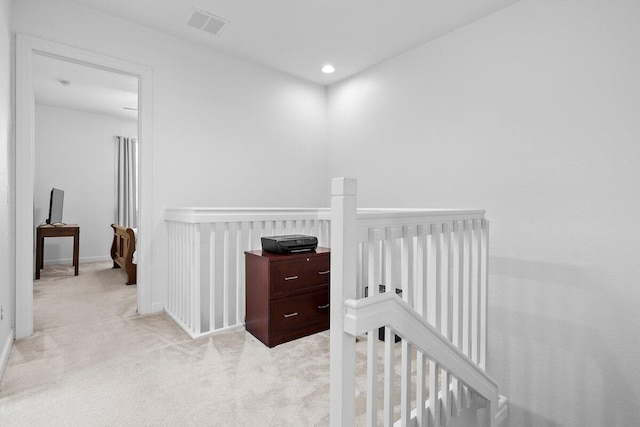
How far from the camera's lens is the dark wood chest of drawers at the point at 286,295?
7.22 feet

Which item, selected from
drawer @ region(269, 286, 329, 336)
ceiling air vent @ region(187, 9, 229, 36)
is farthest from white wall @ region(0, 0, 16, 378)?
drawer @ region(269, 286, 329, 336)

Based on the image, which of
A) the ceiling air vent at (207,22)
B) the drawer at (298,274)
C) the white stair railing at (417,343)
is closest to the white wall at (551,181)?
the white stair railing at (417,343)

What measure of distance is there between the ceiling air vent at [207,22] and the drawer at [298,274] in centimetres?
200

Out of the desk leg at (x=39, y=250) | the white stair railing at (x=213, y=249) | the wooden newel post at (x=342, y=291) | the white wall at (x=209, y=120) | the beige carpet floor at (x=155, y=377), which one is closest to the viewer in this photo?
the wooden newel post at (x=342, y=291)

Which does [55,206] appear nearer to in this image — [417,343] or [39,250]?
[39,250]

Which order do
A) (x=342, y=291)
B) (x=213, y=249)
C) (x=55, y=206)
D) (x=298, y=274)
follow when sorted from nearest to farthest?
(x=342, y=291)
(x=298, y=274)
(x=213, y=249)
(x=55, y=206)

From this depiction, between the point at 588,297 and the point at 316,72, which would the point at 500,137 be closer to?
the point at 588,297

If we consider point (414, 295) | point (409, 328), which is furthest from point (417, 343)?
point (414, 295)

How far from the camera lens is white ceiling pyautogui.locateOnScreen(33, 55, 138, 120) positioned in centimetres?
376

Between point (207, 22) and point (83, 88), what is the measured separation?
2.93m

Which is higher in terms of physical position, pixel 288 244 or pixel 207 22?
pixel 207 22

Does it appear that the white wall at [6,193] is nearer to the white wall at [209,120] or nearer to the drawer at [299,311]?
the white wall at [209,120]

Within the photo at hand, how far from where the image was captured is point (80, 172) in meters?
5.49

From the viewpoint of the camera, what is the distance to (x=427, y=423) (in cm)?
150
